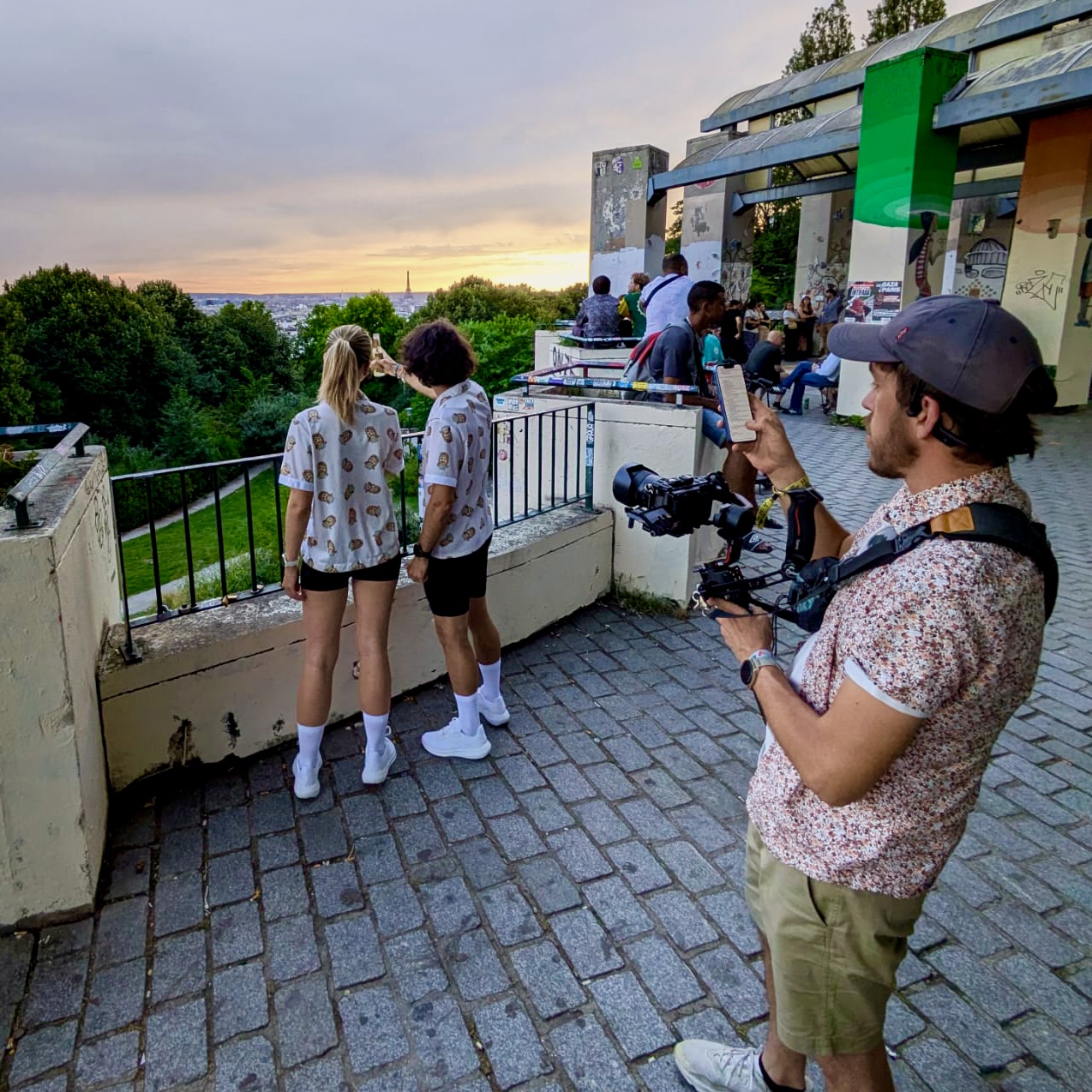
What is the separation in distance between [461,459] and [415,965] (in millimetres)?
Answer: 1969

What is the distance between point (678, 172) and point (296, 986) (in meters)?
15.5

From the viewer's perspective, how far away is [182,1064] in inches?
89.9

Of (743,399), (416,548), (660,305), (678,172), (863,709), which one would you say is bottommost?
(416,548)

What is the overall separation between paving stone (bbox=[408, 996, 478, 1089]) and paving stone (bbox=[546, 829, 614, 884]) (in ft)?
2.42

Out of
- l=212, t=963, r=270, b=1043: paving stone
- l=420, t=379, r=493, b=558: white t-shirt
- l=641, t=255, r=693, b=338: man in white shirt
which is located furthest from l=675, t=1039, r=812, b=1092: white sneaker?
l=641, t=255, r=693, b=338: man in white shirt

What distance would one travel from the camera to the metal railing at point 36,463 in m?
2.67

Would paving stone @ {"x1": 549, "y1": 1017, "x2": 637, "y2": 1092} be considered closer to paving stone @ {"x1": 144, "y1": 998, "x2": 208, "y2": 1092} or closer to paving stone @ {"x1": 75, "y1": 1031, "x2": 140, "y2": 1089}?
paving stone @ {"x1": 144, "y1": 998, "x2": 208, "y2": 1092}

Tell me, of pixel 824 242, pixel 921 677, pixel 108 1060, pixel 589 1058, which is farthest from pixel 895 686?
pixel 824 242

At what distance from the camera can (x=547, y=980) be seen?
2588 millimetres

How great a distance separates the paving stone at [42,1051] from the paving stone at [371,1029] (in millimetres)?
779

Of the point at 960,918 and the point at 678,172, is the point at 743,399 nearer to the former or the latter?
the point at 960,918

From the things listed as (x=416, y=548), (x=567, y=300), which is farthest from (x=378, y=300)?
(x=416, y=548)

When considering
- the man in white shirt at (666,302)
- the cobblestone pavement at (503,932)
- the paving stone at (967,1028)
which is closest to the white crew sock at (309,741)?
the cobblestone pavement at (503,932)

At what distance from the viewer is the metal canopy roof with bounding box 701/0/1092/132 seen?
12315mm
